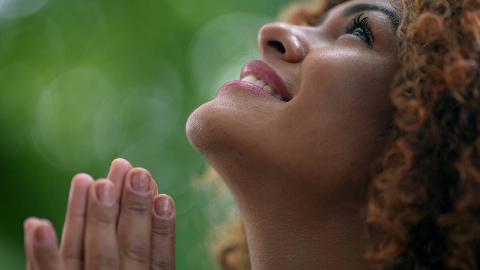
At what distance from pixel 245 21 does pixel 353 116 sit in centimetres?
329

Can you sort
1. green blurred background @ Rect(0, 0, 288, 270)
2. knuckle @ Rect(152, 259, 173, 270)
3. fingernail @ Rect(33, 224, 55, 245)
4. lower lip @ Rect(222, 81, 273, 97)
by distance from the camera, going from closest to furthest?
fingernail @ Rect(33, 224, 55, 245), knuckle @ Rect(152, 259, 173, 270), lower lip @ Rect(222, 81, 273, 97), green blurred background @ Rect(0, 0, 288, 270)

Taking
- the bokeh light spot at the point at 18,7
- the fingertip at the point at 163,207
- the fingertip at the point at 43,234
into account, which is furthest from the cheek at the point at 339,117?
the bokeh light spot at the point at 18,7

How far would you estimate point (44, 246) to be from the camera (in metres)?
1.43

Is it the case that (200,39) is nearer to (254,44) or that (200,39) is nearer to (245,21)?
(245,21)

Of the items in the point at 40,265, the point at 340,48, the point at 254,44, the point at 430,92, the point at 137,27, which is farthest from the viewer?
the point at 137,27

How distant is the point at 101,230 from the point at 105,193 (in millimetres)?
86

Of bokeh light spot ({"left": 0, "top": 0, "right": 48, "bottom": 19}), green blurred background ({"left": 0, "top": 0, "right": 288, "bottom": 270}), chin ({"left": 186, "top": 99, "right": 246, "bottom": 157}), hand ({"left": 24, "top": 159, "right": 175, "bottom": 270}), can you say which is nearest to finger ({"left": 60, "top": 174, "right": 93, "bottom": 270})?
hand ({"left": 24, "top": 159, "right": 175, "bottom": 270})

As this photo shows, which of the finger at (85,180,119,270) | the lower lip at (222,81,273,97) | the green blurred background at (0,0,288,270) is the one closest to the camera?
the finger at (85,180,119,270)

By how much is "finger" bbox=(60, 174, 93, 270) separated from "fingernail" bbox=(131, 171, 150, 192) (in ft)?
0.35

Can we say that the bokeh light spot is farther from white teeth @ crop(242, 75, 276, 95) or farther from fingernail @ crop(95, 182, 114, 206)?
fingernail @ crop(95, 182, 114, 206)

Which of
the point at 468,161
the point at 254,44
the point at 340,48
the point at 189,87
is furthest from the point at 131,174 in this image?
the point at 189,87

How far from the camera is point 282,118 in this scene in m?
1.68

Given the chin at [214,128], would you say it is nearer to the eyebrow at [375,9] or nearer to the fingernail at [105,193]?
the fingernail at [105,193]

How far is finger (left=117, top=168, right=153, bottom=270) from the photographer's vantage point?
5.21 feet
